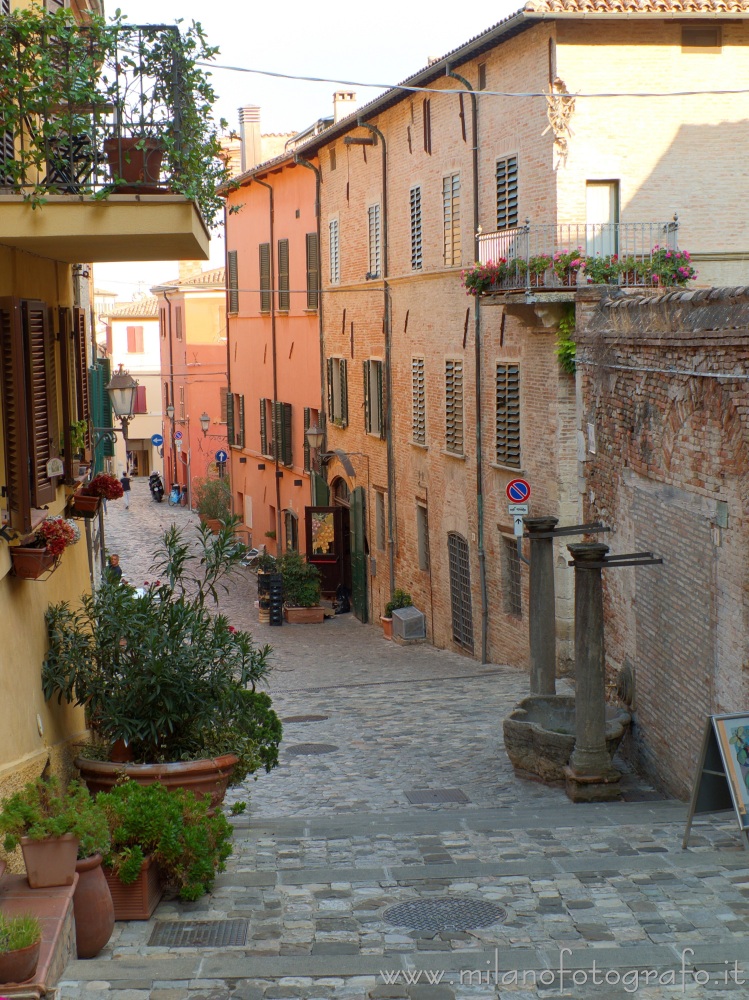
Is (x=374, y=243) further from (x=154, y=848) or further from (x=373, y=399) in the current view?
(x=154, y=848)

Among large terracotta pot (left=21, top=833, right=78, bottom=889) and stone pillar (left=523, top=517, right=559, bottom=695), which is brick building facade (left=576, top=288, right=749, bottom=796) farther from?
large terracotta pot (left=21, top=833, right=78, bottom=889)

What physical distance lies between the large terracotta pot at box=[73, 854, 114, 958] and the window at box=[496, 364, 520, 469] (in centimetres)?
1323

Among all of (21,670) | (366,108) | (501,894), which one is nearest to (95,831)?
(21,670)

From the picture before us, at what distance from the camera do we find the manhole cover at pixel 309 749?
553 inches

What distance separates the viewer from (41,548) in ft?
26.5

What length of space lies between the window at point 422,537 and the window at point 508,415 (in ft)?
15.0

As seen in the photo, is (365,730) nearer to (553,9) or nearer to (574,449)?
(574,449)

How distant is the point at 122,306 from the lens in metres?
69.8

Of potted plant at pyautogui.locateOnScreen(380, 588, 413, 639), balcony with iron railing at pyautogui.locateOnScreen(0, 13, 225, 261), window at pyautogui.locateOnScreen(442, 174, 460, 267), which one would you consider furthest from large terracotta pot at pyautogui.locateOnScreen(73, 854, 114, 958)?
potted plant at pyautogui.locateOnScreen(380, 588, 413, 639)

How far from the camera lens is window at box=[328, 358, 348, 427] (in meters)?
28.7

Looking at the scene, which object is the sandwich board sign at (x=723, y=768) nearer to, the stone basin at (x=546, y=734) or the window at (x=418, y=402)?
the stone basin at (x=546, y=734)

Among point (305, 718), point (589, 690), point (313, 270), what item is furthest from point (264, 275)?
point (589, 690)

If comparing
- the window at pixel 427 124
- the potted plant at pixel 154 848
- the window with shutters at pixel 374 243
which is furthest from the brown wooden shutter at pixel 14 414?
the window with shutters at pixel 374 243

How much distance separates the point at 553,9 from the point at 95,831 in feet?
44.7
